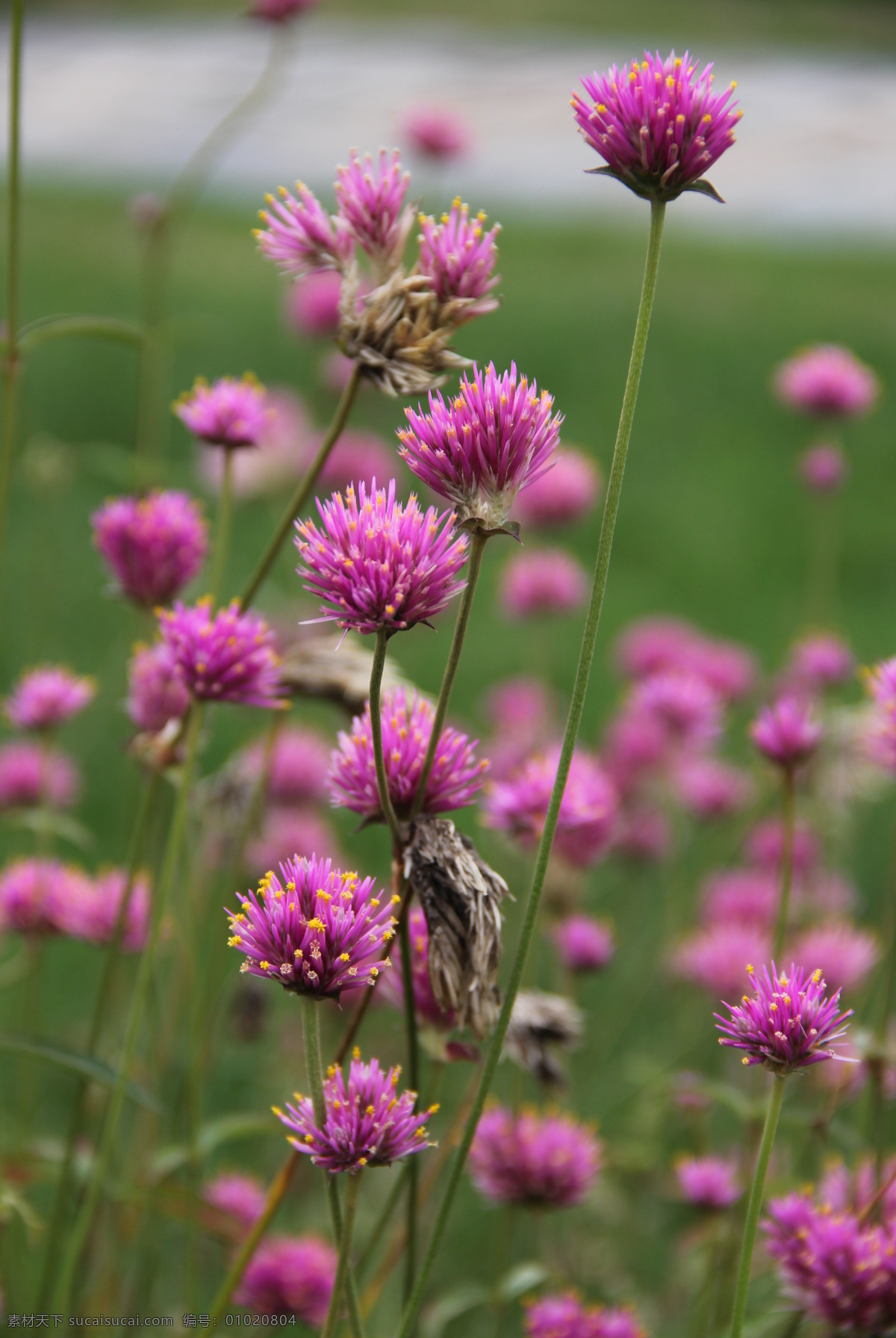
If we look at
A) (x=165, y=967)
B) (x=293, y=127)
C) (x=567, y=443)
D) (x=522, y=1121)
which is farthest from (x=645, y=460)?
(x=293, y=127)

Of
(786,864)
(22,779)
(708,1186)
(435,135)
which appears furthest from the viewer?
(435,135)

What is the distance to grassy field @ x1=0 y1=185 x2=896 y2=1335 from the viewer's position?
1.69m

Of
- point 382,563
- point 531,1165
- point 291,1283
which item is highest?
point 382,563

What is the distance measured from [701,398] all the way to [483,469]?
436cm

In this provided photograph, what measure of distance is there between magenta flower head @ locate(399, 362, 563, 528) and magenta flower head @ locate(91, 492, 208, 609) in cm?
36

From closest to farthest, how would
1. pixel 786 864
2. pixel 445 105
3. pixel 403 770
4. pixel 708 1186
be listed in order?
pixel 403 770 → pixel 786 864 → pixel 708 1186 → pixel 445 105

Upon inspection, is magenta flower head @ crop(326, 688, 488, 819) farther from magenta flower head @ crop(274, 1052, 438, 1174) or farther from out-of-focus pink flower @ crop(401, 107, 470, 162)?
out-of-focus pink flower @ crop(401, 107, 470, 162)

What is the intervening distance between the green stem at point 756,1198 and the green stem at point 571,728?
0.48ft

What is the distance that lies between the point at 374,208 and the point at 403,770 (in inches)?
15.0

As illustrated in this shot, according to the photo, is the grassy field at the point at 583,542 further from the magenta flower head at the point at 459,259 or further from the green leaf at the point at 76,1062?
the green leaf at the point at 76,1062

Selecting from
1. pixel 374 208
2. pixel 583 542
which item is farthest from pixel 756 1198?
pixel 583 542

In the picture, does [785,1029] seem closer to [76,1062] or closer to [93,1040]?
[76,1062]

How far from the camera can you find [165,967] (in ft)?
7.23

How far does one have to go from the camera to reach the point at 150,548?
1.06 metres
